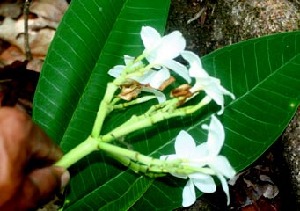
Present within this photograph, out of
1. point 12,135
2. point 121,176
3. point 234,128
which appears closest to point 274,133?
point 234,128

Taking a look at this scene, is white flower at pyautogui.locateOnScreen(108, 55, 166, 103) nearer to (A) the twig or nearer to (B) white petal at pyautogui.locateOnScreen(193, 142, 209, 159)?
(B) white petal at pyautogui.locateOnScreen(193, 142, 209, 159)

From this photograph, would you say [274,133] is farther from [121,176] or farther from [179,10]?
[179,10]

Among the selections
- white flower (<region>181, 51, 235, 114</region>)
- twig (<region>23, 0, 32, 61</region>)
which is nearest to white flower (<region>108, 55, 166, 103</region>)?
white flower (<region>181, 51, 235, 114</region>)

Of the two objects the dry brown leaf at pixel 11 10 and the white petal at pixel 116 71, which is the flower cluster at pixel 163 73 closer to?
the white petal at pixel 116 71

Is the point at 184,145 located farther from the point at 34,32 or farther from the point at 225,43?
the point at 34,32

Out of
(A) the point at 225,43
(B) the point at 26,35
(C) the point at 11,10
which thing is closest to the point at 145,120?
(A) the point at 225,43

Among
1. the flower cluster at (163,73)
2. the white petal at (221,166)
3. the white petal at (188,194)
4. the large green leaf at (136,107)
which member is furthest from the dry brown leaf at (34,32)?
the white petal at (221,166)
